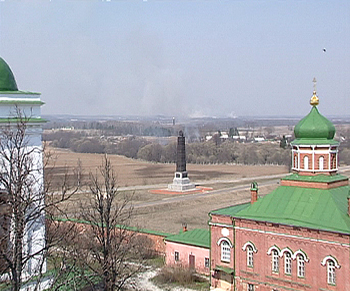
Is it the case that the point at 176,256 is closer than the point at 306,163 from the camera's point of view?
No

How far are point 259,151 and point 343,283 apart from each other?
81321 mm

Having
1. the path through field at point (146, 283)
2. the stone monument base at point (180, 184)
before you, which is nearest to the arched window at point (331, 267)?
the path through field at point (146, 283)

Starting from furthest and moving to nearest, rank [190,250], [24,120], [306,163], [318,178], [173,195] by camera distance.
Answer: [173,195] < [190,250] < [306,163] < [318,178] < [24,120]

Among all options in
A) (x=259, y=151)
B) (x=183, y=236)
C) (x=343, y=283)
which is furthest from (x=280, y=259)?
(x=259, y=151)

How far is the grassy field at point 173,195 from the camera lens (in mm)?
35594

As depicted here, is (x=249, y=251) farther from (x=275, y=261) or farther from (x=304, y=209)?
(x=304, y=209)

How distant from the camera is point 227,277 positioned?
64.2 ft

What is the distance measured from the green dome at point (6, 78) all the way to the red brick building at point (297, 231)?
Result: 10558 millimetres

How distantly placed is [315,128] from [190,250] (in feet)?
27.1

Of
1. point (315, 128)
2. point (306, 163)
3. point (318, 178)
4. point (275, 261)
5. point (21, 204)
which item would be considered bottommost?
point (275, 261)

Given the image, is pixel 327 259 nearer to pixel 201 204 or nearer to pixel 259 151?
pixel 201 204

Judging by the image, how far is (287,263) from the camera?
57.1ft

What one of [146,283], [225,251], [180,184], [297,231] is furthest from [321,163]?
[180,184]

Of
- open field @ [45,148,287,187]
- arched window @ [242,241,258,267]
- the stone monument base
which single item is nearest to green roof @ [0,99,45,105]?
arched window @ [242,241,258,267]
